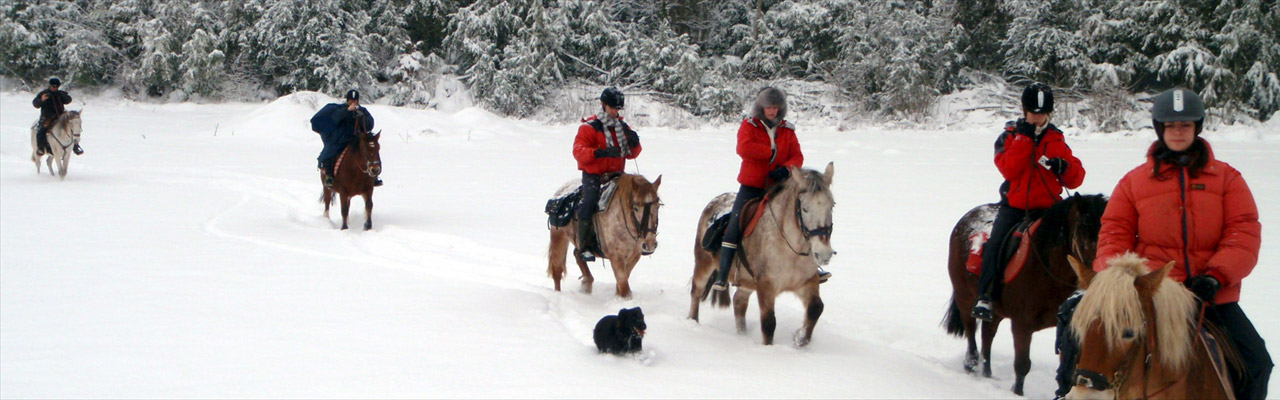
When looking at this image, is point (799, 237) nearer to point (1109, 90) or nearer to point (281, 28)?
point (1109, 90)

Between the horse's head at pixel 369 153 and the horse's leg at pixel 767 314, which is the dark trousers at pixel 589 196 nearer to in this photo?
the horse's leg at pixel 767 314

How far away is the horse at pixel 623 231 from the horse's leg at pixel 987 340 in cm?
224

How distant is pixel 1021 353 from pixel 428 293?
4296 mm

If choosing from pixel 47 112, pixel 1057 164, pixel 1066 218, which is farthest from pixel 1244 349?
pixel 47 112

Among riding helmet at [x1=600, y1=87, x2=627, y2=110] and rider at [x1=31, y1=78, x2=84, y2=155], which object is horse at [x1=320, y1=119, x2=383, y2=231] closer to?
riding helmet at [x1=600, y1=87, x2=627, y2=110]

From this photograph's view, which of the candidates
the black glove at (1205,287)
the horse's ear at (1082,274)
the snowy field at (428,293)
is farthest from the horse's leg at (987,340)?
the horse's ear at (1082,274)

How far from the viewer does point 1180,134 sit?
304cm

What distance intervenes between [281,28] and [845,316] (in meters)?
28.5

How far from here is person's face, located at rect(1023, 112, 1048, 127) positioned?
15.5ft

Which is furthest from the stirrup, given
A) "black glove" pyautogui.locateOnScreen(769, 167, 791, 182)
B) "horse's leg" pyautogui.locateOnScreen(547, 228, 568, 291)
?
"horse's leg" pyautogui.locateOnScreen(547, 228, 568, 291)

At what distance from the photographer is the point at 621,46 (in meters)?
29.8

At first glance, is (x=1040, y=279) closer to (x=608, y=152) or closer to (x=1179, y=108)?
(x=1179, y=108)

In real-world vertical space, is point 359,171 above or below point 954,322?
above

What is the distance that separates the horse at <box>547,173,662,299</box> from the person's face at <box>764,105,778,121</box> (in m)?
0.90
